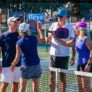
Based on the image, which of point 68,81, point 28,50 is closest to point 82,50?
point 68,81

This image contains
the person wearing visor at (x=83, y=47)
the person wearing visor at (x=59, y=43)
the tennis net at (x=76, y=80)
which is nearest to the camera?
the tennis net at (x=76, y=80)

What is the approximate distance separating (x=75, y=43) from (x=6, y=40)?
130 cm

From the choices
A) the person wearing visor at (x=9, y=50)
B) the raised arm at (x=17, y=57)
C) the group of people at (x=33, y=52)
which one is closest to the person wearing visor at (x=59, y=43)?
the group of people at (x=33, y=52)

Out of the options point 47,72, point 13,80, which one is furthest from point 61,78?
point 13,80

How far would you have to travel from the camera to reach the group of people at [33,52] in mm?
7609

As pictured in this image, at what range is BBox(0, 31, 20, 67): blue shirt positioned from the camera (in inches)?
318

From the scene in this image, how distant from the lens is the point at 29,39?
754 cm

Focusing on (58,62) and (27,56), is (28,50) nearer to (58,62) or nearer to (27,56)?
(27,56)

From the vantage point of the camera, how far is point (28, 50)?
7.58m

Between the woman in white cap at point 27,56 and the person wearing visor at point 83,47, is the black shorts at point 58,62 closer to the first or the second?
the person wearing visor at point 83,47

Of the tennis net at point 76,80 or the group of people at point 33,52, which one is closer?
the tennis net at point 76,80

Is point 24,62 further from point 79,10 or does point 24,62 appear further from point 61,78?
point 79,10

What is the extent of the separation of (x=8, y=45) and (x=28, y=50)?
66 centimetres

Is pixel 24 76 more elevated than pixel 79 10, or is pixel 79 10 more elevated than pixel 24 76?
pixel 24 76
